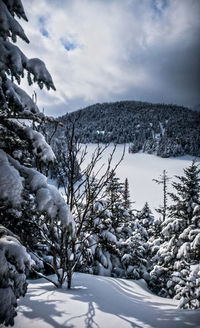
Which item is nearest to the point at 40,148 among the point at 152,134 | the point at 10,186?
the point at 10,186

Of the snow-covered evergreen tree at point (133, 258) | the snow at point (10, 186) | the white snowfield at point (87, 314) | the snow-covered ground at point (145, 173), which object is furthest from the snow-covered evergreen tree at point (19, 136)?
the snow-covered ground at point (145, 173)

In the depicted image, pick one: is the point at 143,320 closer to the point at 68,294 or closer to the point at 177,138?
the point at 68,294

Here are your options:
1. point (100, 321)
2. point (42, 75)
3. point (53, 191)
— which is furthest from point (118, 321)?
point (42, 75)

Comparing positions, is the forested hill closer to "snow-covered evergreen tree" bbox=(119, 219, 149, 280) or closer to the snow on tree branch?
"snow-covered evergreen tree" bbox=(119, 219, 149, 280)

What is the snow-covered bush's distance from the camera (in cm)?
178

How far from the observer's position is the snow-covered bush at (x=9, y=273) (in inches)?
70.1

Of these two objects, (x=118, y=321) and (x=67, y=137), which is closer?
(x=118, y=321)

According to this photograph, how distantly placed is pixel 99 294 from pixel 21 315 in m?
2.02

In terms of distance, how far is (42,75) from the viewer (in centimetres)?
271

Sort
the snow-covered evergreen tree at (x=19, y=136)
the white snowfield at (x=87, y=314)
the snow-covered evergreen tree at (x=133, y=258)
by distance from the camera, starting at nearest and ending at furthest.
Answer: the snow-covered evergreen tree at (x=19, y=136) → the white snowfield at (x=87, y=314) → the snow-covered evergreen tree at (x=133, y=258)

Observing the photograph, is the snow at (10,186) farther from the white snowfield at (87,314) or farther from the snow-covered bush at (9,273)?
the white snowfield at (87,314)

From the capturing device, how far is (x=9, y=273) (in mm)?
1993

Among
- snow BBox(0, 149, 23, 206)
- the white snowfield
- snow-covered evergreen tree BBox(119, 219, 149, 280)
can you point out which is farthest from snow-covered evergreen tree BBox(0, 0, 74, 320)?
snow-covered evergreen tree BBox(119, 219, 149, 280)

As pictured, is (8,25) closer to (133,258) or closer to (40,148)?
(40,148)
